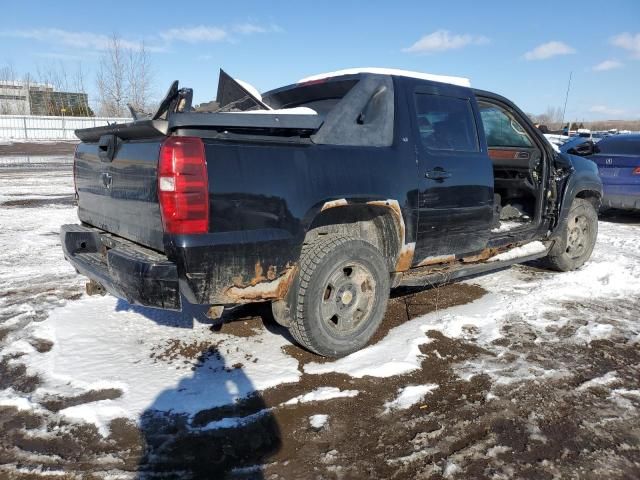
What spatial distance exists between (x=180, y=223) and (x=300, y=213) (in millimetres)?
738

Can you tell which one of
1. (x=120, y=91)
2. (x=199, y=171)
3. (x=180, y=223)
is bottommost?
(x=180, y=223)

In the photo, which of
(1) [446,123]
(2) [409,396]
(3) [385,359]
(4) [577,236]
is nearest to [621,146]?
(4) [577,236]

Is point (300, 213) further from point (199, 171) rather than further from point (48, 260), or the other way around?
point (48, 260)

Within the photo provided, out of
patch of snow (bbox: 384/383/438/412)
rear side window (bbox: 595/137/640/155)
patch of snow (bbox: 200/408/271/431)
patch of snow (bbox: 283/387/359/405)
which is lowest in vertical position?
patch of snow (bbox: 200/408/271/431)

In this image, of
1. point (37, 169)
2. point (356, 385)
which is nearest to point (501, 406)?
point (356, 385)

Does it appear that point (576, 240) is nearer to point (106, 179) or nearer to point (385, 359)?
point (385, 359)

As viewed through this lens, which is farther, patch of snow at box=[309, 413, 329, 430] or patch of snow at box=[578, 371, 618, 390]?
patch of snow at box=[578, 371, 618, 390]

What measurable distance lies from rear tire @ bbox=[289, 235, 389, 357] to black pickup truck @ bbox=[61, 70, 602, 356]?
11mm

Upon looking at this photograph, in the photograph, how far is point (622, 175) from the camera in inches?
348

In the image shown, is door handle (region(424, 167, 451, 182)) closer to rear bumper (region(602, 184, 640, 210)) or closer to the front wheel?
the front wheel

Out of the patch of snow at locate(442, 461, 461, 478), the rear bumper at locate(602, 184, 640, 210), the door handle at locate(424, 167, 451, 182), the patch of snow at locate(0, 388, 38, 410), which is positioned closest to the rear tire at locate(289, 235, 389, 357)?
the door handle at locate(424, 167, 451, 182)

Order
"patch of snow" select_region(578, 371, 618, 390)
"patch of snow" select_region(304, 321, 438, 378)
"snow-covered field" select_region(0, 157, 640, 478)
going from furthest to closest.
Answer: "patch of snow" select_region(304, 321, 438, 378) → "patch of snow" select_region(578, 371, 618, 390) → "snow-covered field" select_region(0, 157, 640, 478)

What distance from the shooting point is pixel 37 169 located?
17109 mm

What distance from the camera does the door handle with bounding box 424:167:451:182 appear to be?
375 cm
